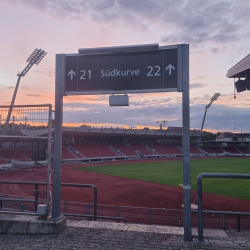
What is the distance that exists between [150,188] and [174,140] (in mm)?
53162

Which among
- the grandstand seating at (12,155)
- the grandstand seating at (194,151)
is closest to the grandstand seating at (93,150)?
the grandstand seating at (194,151)

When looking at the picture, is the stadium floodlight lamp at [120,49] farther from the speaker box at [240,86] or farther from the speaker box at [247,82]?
the speaker box at [240,86]

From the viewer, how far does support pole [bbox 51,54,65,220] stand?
5.50 metres

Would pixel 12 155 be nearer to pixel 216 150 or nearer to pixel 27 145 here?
pixel 27 145

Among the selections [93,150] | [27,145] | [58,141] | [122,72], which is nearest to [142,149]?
[93,150]

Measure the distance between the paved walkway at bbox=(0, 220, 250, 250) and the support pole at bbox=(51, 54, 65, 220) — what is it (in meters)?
0.64

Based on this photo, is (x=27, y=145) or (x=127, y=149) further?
(x=127, y=149)

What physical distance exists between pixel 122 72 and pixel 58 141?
2304mm

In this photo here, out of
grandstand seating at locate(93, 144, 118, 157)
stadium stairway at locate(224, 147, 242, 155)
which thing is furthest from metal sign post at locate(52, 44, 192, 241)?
stadium stairway at locate(224, 147, 242, 155)

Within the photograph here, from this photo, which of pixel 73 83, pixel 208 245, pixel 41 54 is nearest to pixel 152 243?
pixel 208 245

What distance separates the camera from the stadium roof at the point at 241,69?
6.89 m

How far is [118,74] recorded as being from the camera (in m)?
5.59

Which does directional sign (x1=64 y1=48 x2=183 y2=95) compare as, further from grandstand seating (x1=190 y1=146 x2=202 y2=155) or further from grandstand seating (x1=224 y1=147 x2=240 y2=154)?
grandstand seating (x1=224 y1=147 x2=240 y2=154)

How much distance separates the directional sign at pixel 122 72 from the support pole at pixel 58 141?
0.17 metres
